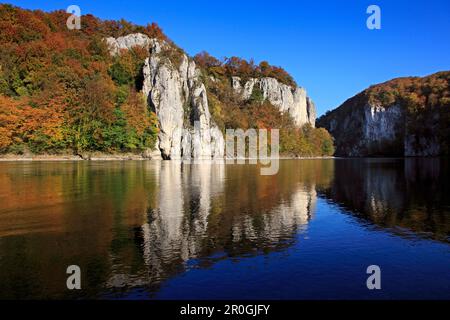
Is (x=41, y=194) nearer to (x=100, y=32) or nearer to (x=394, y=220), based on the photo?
(x=394, y=220)

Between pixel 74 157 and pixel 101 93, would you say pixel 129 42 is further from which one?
pixel 74 157

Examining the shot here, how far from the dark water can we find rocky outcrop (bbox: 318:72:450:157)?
142 meters

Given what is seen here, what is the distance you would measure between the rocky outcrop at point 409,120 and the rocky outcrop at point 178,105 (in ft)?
299

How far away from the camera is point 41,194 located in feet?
84.6

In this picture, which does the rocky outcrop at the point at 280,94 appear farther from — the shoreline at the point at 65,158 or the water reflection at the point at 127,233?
the water reflection at the point at 127,233

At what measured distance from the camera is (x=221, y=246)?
1395 cm

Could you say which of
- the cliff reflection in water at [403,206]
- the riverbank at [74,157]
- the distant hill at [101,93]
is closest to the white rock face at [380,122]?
the distant hill at [101,93]

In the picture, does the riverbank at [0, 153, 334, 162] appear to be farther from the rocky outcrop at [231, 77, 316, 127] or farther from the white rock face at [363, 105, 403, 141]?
the white rock face at [363, 105, 403, 141]

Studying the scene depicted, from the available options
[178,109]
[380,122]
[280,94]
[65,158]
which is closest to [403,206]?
[65,158]

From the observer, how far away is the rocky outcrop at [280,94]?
161 meters

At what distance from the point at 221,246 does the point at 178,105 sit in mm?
93391

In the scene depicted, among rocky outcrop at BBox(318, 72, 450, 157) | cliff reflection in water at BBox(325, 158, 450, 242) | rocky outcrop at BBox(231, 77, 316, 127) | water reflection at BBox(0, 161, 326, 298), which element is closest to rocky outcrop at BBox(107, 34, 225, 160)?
rocky outcrop at BBox(231, 77, 316, 127)
